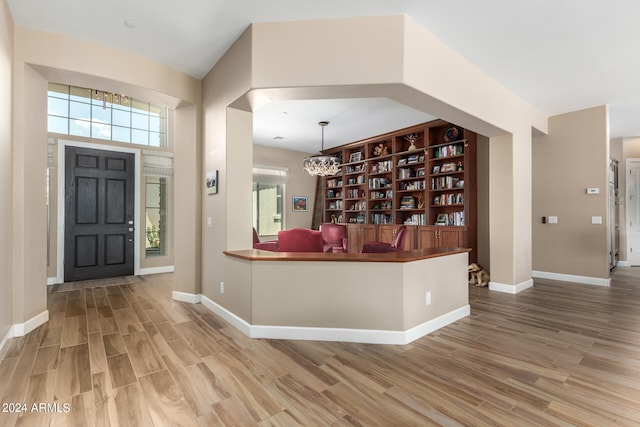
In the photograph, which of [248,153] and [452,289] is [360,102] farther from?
[452,289]

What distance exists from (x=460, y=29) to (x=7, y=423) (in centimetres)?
446

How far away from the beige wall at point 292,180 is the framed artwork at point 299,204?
0.27 feet

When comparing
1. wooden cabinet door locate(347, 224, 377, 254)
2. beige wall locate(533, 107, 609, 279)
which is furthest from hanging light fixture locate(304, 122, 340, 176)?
beige wall locate(533, 107, 609, 279)

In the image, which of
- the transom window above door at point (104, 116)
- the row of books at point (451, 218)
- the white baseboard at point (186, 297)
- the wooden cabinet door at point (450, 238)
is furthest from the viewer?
the row of books at point (451, 218)

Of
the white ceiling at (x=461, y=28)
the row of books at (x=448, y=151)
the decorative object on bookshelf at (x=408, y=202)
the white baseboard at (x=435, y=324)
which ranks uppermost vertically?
the white ceiling at (x=461, y=28)

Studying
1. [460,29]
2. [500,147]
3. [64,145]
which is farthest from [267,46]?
[64,145]

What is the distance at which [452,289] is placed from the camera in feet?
→ 11.0

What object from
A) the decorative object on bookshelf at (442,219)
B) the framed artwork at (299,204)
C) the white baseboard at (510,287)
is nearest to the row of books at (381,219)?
the decorative object on bookshelf at (442,219)

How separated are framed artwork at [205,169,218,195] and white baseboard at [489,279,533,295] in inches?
170

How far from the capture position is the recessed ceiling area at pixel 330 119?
4.85 metres

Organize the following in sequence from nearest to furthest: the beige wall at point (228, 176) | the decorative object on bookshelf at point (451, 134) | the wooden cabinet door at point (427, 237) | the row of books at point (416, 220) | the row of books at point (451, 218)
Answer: the beige wall at point (228, 176) < the row of books at point (451, 218) < the decorative object on bookshelf at point (451, 134) < the wooden cabinet door at point (427, 237) < the row of books at point (416, 220)

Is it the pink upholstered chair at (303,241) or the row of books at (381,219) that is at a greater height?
the row of books at (381,219)

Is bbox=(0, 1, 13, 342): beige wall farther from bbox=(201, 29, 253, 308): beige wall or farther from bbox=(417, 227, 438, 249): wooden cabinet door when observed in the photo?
bbox=(417, 227, 438, 249): wooden cabinet door

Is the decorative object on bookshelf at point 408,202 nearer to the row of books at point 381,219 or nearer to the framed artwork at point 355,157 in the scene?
the row of books at point 381,219
